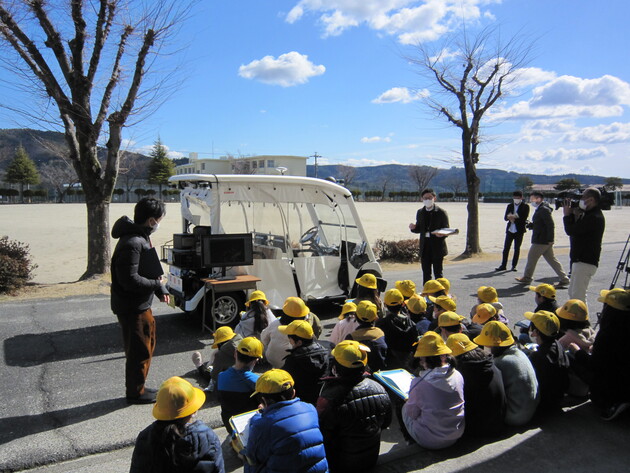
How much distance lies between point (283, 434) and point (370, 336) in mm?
1753

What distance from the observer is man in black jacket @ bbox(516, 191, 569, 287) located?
996 centimetres

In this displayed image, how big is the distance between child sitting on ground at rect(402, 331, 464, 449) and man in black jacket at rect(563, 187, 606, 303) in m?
4.44

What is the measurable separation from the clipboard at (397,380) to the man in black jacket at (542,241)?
715 centimetres

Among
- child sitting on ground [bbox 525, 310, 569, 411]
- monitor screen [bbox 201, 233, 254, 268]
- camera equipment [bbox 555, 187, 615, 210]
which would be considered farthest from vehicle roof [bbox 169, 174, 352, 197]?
child sitting on ground [bbox 525, 310, 569, 411]

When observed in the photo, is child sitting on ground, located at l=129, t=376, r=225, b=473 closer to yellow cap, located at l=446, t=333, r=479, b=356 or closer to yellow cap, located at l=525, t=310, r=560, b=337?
yellow cap, located at l=446, t=333, r=479, b=356

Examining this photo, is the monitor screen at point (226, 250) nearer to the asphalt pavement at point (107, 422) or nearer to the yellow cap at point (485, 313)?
the asphalt pavement at point (107, 422)

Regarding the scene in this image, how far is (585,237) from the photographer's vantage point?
6.53 m

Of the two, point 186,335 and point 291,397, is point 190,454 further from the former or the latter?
point 186,335

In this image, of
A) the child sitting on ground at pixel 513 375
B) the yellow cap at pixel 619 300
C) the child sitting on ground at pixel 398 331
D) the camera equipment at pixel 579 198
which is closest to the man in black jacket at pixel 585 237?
the camera equipment at pixel 579 198

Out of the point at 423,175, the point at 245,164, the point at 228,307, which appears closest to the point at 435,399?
the point at 228,307

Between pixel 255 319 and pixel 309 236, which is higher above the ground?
pixel 309 236

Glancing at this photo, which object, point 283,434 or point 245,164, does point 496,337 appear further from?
point 245,164

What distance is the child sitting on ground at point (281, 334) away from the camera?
4.27 m

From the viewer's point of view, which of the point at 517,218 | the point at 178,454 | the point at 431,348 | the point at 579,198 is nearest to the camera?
the point at 178,454
